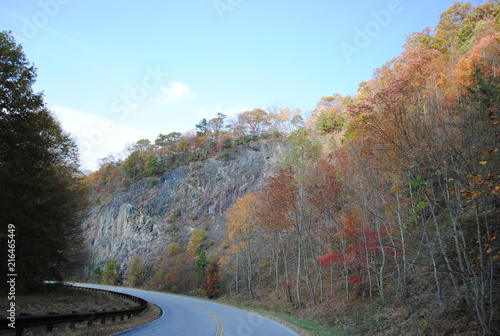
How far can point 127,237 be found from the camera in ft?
190

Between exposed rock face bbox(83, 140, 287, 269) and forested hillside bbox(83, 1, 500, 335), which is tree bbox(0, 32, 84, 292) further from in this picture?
exposed rock face bbox(83, 140, 287, 269)

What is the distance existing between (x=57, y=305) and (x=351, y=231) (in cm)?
1753

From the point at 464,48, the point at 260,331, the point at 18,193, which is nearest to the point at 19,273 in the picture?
A: the point at 18,193

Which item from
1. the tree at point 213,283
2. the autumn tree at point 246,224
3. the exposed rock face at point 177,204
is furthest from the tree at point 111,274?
the autumn tree at point 246,224

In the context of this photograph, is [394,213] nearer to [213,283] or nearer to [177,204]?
[213,283]

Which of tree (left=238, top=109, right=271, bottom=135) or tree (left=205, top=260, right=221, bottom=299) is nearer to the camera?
tree (left=205, top=260, right=221, bottom=299)

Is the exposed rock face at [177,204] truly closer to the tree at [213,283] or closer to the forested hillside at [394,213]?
the forested hillside at [394,213]

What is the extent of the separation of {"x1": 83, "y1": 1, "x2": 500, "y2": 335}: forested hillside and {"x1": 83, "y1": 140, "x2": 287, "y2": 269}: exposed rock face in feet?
10.6

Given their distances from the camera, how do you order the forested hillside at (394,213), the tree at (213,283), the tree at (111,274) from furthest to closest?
1. the tree at (111,274)
2. the tree at (213,283)
3. the forested hillside at (394,213)

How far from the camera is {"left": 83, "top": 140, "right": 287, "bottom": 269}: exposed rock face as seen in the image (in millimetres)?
53969

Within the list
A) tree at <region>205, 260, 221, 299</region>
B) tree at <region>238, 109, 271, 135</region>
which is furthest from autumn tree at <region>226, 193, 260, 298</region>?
tree at <region>238, 109, 271, 135</region>

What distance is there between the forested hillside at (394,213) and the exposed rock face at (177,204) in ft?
10.6

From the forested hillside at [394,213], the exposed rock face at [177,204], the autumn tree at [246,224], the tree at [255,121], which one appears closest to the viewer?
the forested hillside at [394,213]

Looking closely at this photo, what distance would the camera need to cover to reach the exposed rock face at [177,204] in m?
54.0
